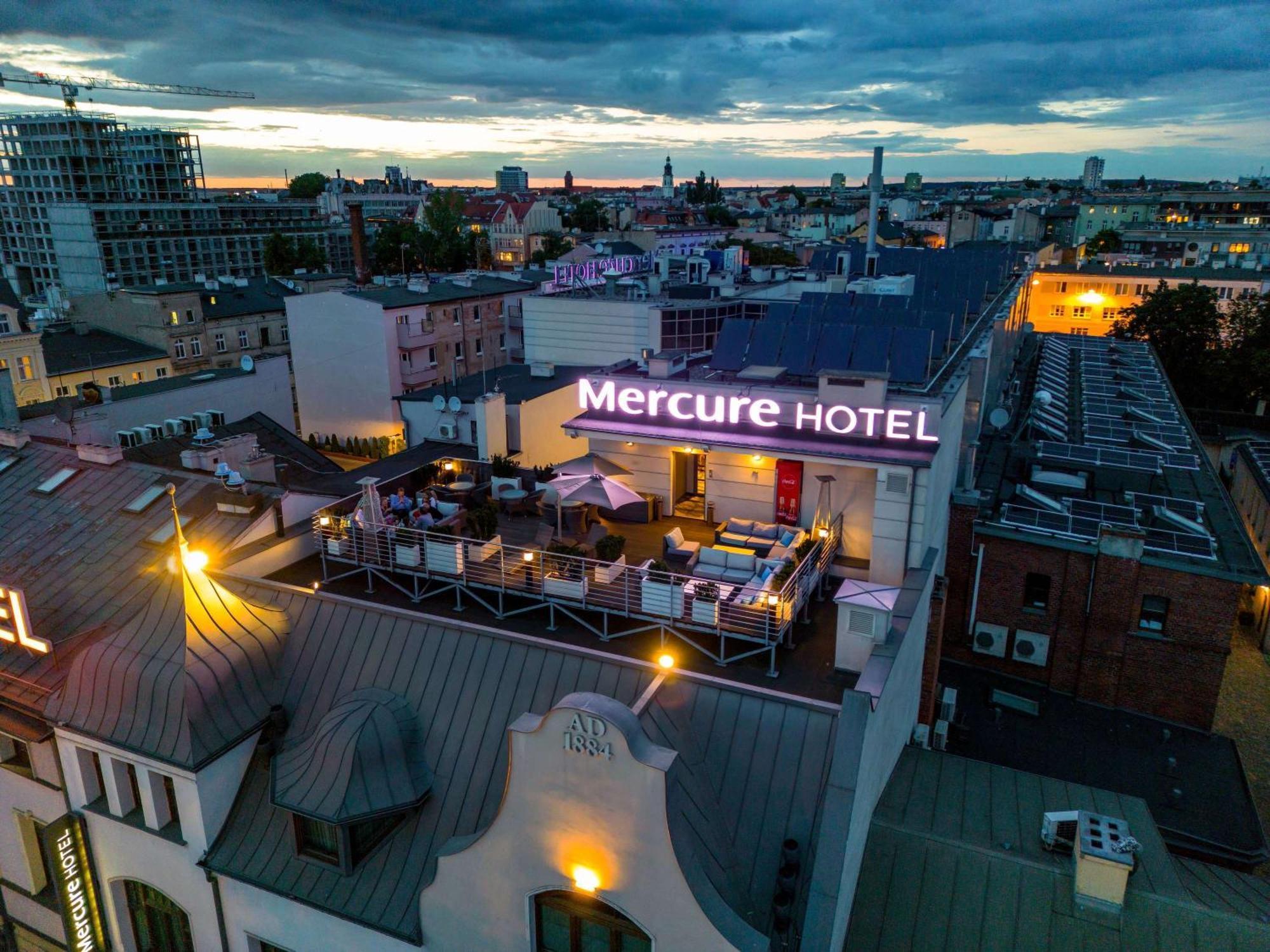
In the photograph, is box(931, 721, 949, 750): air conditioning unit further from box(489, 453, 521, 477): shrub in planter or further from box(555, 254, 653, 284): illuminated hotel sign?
box(555, 254, 653, 284): illuminated hotel sign

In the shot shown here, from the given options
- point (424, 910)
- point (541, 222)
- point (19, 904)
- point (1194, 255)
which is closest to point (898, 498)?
point (424, 910)

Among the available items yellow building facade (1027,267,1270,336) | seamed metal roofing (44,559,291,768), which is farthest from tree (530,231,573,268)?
seamed metal roofing (44,559,291,768)

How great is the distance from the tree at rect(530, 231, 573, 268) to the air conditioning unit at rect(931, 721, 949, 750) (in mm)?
94224

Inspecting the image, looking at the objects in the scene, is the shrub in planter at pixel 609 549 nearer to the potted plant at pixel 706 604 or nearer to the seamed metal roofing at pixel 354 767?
the potted plant at pixel 706 604

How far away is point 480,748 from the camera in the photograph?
16.4 meters

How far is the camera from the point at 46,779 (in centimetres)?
1995

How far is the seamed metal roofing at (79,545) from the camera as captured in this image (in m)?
21.3

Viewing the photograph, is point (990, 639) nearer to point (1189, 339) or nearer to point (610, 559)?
point (610, 559)

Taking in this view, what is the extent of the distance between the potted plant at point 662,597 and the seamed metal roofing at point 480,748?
2.32m

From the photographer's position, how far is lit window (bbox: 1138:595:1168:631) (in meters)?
29.0

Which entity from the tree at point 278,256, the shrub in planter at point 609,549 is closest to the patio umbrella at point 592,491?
the shrub in planter at point 609,549

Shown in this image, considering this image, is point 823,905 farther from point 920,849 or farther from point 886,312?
point 886,312

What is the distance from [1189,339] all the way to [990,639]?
57323 mm

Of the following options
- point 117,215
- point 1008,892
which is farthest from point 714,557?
point 117,215
